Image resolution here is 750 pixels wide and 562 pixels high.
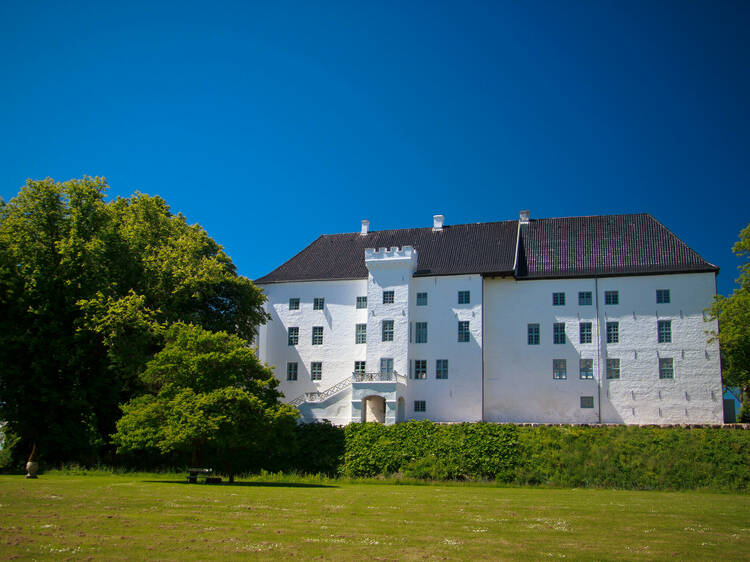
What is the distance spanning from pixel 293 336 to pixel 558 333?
53.5ft

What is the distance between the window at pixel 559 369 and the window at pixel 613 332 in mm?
2766

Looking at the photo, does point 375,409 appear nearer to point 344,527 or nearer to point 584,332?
point 584,332

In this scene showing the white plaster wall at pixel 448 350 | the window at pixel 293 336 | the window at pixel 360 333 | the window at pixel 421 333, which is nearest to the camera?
the white plaster wall at pixel 448 350

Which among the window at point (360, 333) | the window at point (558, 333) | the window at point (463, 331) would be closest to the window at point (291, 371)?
the window at point (360, 333)

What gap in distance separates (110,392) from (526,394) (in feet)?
72.6

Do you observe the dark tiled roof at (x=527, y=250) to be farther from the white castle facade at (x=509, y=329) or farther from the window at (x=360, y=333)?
the window at (x=360, y=333)

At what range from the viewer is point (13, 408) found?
97.6 ft

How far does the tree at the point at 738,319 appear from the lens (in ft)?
106

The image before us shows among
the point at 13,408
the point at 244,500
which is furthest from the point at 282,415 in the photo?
the point at 13,408

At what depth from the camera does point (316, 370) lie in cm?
4206

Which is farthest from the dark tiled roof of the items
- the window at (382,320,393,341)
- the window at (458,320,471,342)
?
the window at (382,320,393,341)

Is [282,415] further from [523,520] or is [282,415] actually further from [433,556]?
[433,556]

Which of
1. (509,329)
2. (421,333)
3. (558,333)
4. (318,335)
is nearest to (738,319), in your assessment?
(558,333)

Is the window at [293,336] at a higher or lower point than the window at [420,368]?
higher
